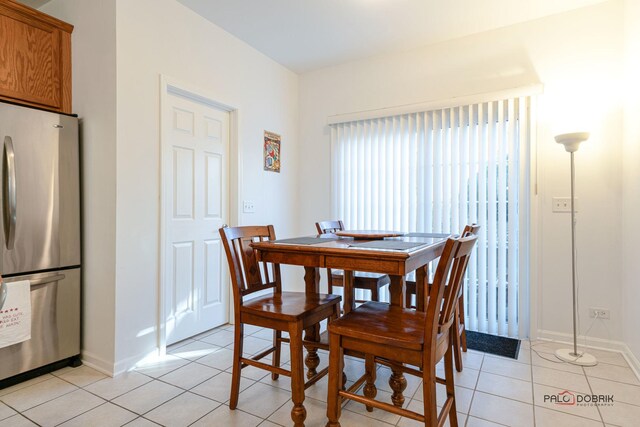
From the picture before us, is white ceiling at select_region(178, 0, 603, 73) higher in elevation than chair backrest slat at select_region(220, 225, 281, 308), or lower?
higher

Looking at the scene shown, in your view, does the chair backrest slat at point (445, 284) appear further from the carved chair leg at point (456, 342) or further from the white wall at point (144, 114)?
the white wall at point (144, 114)

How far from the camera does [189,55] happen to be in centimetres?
271

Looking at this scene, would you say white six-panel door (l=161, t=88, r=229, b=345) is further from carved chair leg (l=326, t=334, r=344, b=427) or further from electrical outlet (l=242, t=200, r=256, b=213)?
carved chair leg (l=326, t=334, r=344, b=427)

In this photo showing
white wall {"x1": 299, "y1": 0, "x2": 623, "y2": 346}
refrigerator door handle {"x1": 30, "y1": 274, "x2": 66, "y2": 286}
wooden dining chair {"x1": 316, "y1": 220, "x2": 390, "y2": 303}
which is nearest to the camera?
refrigerator door handle {"x1": 30, "y1": 274, "x2": 66, "y2": 286}

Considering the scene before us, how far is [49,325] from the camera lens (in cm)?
218

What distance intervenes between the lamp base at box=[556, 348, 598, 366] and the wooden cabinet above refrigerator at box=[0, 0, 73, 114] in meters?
4.00

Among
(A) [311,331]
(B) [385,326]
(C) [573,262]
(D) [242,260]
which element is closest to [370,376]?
(A) [311,331]

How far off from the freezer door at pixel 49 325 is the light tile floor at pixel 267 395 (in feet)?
0.44

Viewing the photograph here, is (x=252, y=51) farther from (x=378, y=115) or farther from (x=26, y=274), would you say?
(x=26, y=274)

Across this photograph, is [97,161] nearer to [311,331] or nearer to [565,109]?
[311,331]

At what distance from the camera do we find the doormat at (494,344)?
101 inches

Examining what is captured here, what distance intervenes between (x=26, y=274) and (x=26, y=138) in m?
0.84

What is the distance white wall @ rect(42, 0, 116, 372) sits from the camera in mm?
2215

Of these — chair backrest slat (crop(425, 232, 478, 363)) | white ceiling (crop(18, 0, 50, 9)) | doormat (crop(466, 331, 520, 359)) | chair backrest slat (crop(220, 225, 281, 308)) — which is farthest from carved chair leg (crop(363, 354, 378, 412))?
white ceiling (crop(18, 0, 50, 9))
